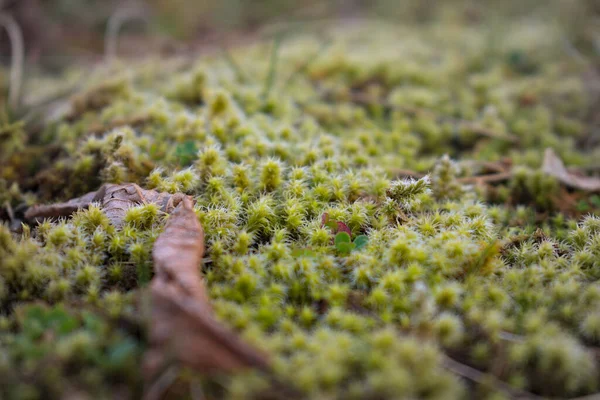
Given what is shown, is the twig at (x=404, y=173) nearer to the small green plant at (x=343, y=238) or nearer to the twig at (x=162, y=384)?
the small green plant at (x=343, y=238)

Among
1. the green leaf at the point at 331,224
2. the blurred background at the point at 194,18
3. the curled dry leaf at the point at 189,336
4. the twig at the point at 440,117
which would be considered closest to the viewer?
the curled dry leaf at the point at 189,336

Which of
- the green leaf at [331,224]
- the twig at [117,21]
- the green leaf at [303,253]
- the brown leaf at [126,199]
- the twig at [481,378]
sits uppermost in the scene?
the twig at [117,21]

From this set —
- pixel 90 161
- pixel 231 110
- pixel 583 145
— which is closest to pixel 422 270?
pixel 231 110

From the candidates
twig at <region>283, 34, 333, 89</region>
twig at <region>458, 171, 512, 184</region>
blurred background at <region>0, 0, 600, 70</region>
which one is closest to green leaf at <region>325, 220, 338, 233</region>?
twig at <region>458, 171, 512, 184</region>

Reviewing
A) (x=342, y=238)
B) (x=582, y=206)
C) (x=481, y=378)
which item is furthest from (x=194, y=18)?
(x=481, y=378)

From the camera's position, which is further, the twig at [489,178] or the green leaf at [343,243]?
the twig at [489,178]

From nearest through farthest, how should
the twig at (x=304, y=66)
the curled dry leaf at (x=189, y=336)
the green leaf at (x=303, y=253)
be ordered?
the curled dry leaf at (x=189, y=336) < the green leaf at (x=303, y=253) < the twig at (x=304, y=66)

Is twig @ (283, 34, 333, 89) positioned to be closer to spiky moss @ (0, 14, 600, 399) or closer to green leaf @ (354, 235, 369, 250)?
spiky moss @ (0, 14, 600, 399)

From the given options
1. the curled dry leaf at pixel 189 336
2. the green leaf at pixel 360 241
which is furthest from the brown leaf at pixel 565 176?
the curled dry leaf at pixel 189 336

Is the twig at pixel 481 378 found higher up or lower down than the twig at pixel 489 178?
lower down

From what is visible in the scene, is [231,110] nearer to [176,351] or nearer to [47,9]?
[176,351]
